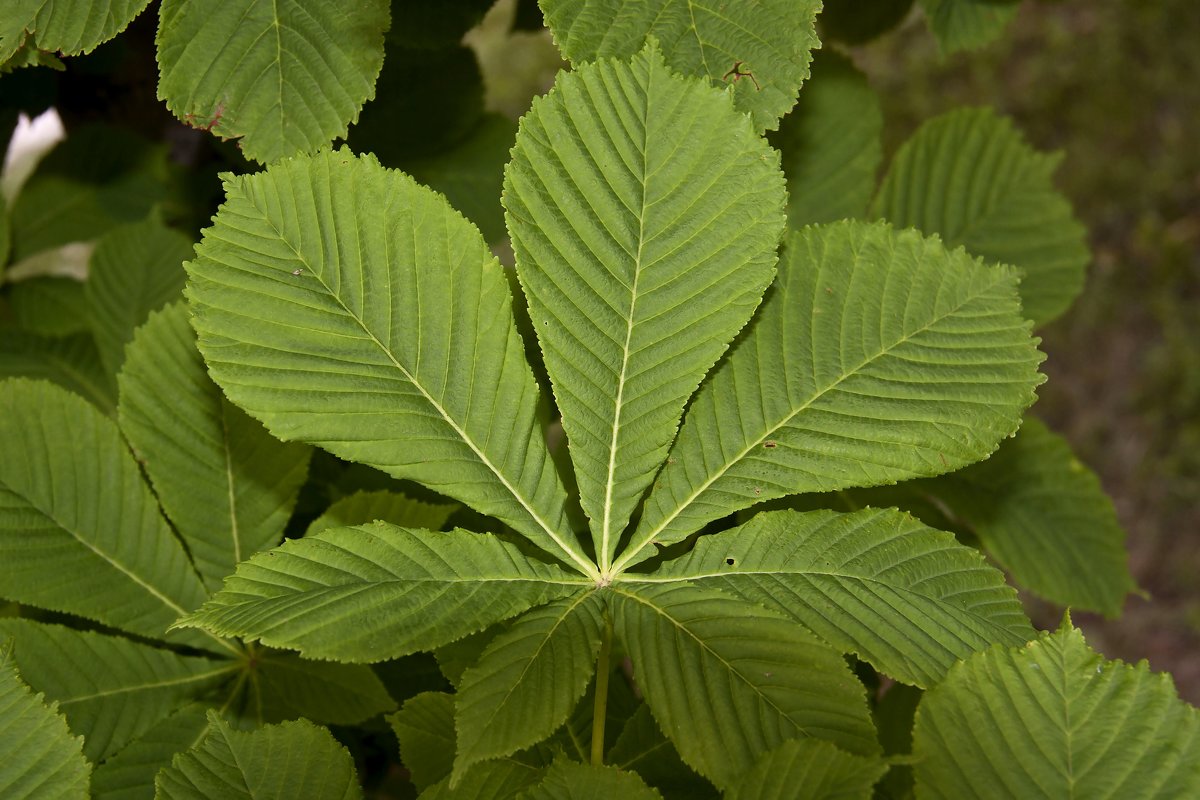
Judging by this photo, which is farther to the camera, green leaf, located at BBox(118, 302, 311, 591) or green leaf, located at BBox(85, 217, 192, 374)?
green leaf, located at BBox(85, 217, 192, 374)

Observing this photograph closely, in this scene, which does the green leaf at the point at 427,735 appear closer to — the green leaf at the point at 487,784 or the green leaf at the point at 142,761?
the green leaf at the point at 487,784

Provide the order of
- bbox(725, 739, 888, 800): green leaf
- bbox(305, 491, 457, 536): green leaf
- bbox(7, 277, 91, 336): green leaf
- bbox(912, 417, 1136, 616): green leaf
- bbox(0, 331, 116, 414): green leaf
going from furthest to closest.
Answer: bbox(7, 277, 91, 336): green leaf → bbox(0, 331, 116, 414): green leaf → bbox(912, 417, 1136, 616): green leaf → bbox(305, 491, 457, 536): green leaf → bbox(725, 739, 888, 800): green leaf

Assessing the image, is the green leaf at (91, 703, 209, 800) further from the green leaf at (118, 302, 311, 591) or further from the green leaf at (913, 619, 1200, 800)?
the green leaf at (913, 619, 1200, 800)

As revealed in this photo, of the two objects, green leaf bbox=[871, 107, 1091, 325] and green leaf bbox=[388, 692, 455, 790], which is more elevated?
green leaf bbox=[871, 107, 1091, 325]

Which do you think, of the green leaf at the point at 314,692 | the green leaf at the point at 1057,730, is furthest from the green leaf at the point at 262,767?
the green leaf at the point at 1057,730

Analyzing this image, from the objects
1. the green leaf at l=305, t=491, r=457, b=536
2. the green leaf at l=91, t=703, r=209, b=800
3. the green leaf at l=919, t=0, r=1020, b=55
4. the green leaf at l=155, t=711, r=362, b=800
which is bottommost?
the green leaf at l=91, t=703, r=209, b=800

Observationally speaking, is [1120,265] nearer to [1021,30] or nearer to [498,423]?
[1021,30]

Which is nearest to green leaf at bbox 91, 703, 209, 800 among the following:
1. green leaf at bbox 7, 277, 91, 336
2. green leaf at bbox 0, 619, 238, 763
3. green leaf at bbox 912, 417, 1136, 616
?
green leaf at bbox 0, 619, 238, 763
